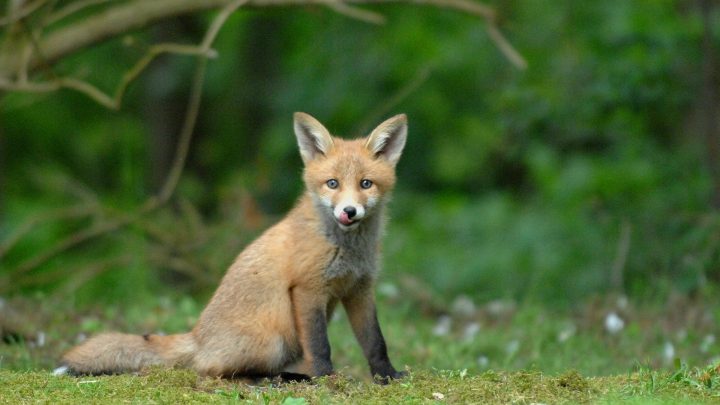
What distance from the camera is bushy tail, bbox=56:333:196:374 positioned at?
5.14 metres

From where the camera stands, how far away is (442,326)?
807cm

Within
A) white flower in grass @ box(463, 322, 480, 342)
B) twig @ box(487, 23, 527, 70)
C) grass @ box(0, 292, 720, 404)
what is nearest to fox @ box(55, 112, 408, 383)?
grass @ box(0, 292, 720, 404)

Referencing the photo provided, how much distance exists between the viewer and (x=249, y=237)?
9.43 meters

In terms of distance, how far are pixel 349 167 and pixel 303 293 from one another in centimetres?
73

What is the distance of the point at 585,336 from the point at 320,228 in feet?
10.3

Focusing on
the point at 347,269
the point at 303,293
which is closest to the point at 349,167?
the point at 347,269

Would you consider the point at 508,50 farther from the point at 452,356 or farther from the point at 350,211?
the point at 350,211

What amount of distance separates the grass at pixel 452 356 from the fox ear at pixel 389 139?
124 centimetres

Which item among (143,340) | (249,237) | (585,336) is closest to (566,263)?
(585,336)

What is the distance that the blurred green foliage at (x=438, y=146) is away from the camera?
9297 millimetres

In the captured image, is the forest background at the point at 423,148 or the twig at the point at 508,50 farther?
the forest background at the point at 423,148

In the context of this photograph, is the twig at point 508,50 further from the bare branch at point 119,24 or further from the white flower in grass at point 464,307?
the white flower in grass at point 464,307

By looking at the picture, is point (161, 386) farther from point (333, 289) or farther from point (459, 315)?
point (459, 315)

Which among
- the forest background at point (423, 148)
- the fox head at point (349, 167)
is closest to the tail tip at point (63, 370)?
the fox head at point (349, 167)
